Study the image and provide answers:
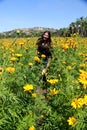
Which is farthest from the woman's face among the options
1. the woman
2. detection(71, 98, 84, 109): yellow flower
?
detection(71, 98, 84, 109): yellow flower

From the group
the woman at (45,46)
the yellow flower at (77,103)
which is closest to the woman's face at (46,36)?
the woman at (45,46)

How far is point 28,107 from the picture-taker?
5.25m

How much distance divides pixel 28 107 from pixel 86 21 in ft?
262

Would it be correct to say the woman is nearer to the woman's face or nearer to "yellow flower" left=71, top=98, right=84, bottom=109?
the woman's face

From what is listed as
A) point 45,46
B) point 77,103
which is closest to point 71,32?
point 45,46

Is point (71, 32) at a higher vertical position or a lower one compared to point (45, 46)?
lower

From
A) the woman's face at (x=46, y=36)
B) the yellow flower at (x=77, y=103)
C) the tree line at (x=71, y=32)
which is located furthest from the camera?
the tree line at (x=71, y=32)

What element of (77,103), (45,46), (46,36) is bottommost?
(77,103)

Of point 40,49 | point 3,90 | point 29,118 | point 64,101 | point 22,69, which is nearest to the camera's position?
point 3,90

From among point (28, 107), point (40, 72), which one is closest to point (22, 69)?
point (40, 72)

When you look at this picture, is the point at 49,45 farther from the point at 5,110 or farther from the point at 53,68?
the point at 5,110

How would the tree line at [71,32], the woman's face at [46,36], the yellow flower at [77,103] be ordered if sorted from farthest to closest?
the tree line at [71,32] < the woman's face at [46,36] < the yellow flower at [77,103]

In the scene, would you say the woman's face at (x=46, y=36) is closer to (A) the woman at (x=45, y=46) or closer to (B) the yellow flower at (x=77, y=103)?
(A) the woman at (x=45, y=46)

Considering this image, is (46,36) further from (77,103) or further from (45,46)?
(77,103)
